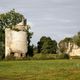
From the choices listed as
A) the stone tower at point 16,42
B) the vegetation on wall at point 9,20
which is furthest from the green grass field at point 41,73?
the vegetation on wall at point 9,20

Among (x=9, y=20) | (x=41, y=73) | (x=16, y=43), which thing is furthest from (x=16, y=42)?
(x=41, y=73)

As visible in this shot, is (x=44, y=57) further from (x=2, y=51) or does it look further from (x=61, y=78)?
(x=61, y=78)

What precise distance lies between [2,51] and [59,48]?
15938mm

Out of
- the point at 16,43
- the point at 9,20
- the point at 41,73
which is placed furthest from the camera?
the point at 9,20

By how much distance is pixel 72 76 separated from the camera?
23.4 metres

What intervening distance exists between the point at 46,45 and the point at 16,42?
11.1 metres

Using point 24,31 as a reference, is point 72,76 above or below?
below

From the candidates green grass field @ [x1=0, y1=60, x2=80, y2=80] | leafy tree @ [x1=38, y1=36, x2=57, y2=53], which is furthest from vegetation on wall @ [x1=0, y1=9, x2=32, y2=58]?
green grass field @ [x1=0, y1=60, x2=80, y2=80]

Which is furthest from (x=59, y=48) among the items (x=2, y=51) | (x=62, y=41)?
(x=2, y=51)

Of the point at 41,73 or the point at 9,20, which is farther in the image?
the point at 9,20

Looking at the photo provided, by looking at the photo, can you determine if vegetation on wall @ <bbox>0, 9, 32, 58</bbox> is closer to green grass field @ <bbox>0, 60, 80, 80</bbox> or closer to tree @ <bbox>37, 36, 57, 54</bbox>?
tree @ <bbox>37, 36, 57, 54</bbox>

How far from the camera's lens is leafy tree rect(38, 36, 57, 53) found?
80375mm

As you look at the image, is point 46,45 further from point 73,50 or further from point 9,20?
point 9,20

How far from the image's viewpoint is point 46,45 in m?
80.1
